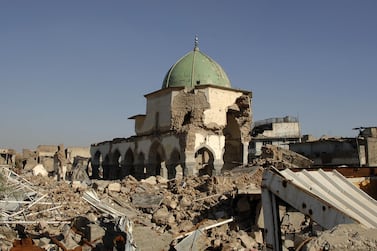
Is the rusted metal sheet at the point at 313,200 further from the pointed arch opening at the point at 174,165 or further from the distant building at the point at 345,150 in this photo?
the distant building at the point at 345,150

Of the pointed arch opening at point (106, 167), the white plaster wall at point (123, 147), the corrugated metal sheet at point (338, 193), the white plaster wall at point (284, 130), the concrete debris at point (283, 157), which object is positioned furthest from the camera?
the white plaster wall at point (284, 130)

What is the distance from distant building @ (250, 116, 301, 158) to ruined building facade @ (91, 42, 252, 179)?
1552cm

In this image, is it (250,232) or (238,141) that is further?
(238,141)

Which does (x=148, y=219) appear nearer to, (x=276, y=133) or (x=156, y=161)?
(x=156, y=161)

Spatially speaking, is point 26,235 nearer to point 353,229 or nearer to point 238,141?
point 353,229

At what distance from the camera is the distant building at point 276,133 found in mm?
44969

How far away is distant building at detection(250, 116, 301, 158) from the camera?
45.0m

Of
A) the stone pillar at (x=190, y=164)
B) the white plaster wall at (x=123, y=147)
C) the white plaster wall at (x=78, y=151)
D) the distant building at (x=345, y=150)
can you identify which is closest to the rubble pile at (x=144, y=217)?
the stone pillar at (x=190, y=164)

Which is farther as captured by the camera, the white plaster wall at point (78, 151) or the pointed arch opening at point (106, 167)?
the white plaster wall at point (78, 151)

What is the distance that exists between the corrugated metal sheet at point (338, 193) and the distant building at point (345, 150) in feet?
78.0

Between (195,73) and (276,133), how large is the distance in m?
22.1

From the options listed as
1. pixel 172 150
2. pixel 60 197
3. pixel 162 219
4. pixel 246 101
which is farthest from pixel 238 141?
pixel 162 219

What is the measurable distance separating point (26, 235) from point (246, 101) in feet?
67.7

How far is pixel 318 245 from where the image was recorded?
2832mm
